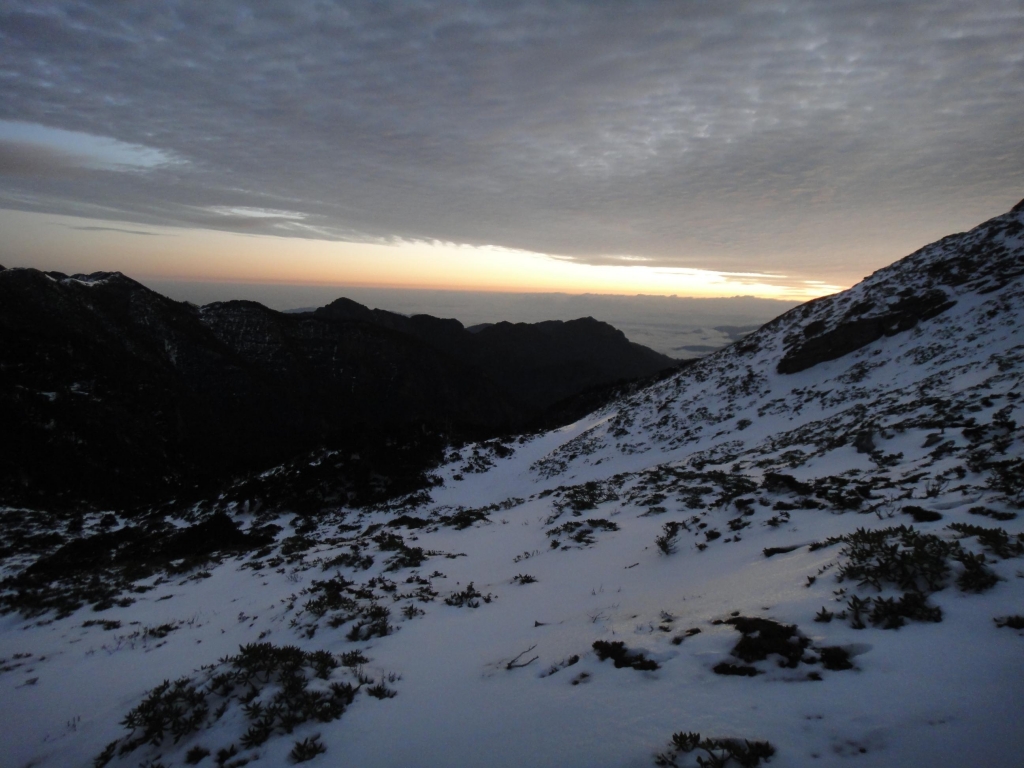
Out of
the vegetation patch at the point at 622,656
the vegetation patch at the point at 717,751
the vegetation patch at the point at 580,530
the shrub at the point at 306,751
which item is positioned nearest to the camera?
the vegetation patch at the point at 717,751

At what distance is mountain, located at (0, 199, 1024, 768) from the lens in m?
3.47

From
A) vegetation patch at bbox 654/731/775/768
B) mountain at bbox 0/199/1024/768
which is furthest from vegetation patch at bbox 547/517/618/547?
vegetation patch at bbox 654/731/775/768

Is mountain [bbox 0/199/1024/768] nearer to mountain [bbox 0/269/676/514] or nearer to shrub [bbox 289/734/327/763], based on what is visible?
shrub [bbox 289/734/327/763]

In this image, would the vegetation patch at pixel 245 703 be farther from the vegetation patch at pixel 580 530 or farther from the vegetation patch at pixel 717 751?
the vegetation patch at pixel 580 530

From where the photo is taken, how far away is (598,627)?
6129 millimetres

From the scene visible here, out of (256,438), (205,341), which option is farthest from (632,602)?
(205,341)

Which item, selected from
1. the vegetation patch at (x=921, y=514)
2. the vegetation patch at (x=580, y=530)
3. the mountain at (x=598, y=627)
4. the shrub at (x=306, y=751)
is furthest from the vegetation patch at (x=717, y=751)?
the vegetation patch at (x=580, y=530)

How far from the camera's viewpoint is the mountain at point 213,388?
35000mm

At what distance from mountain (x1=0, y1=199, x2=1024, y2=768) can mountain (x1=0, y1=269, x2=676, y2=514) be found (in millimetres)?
14917

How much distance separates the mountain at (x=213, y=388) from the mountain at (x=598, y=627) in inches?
587

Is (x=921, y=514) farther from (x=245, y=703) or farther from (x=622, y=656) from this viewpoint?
(x=245, y=703)

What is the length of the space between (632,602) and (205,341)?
385ft

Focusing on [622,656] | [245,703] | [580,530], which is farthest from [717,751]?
[580,530]

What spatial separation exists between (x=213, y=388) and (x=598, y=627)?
110665 mm
